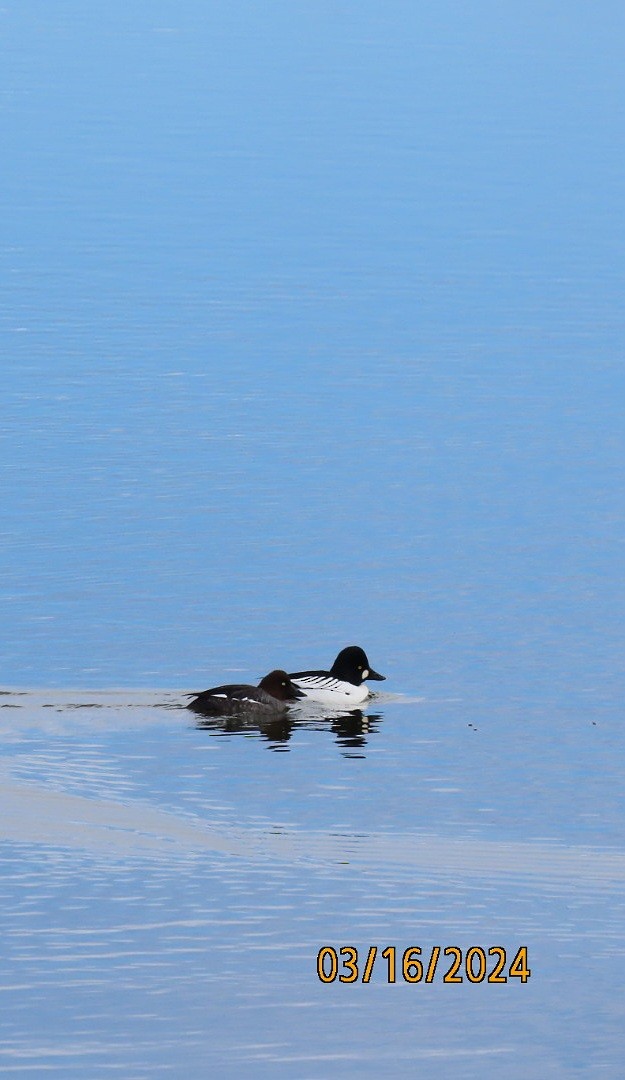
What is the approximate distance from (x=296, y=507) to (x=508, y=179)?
24.7 m

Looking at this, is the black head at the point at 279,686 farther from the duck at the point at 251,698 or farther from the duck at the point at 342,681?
the duck at the point at 342,681

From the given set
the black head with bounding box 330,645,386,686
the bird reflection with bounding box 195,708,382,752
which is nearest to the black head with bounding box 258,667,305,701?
the bird reflection with bounding box 195,708,382,752

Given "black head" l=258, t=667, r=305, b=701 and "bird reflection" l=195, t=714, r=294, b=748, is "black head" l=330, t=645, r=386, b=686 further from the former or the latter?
"bird reflection" l=195, t=714, r=294, b=748

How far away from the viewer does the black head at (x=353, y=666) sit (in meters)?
18.1

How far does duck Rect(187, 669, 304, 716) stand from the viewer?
17.0 m

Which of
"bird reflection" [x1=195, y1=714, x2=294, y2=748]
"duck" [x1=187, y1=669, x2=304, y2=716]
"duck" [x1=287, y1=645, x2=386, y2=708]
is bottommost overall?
"bird reflection" [x1=195, y1=714, x2=294, y2=748]

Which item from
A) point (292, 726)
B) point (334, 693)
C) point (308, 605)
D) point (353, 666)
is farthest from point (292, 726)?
point (308, 605)

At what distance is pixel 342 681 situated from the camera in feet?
59.3

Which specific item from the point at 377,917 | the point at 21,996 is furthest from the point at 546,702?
the point at 21,996

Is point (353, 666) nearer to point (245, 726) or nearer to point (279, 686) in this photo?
point (279, 686)

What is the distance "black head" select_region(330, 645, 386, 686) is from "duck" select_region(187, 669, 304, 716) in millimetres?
393

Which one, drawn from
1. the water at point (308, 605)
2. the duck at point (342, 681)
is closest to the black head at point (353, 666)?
the duck at point (342, 681)

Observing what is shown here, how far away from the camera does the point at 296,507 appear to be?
23.0m

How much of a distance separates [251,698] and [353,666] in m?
1.18
